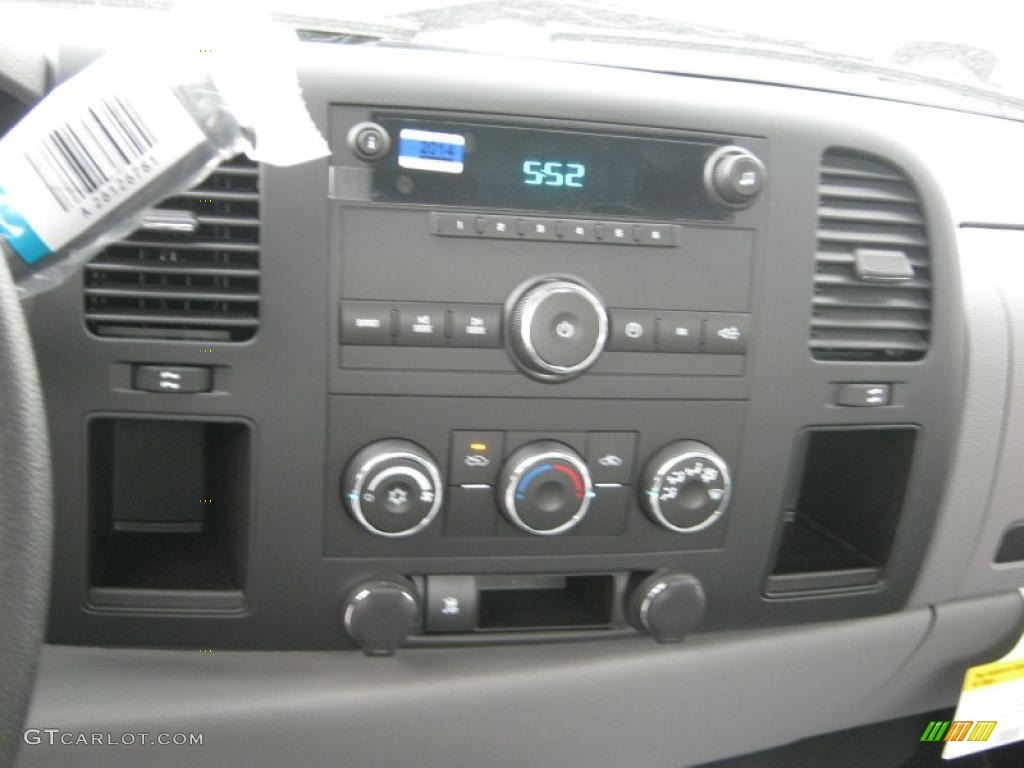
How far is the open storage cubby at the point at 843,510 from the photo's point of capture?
98cm

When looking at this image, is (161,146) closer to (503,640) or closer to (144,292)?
(144,292)

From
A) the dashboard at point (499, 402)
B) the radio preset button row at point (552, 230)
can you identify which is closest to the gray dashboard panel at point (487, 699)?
the dashboard at point (499, 402)

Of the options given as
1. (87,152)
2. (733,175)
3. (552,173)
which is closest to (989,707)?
(733,175)

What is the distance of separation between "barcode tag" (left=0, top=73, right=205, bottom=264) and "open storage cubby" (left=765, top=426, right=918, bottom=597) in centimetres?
67

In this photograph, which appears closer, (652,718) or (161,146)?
(161,146)

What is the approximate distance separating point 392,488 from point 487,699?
0.24 m

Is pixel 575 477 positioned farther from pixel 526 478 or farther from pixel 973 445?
pixel 973 445

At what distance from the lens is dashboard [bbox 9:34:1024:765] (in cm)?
75

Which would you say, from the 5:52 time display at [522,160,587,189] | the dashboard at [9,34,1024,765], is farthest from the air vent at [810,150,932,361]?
the 5:52 time display at [522,160,587,189]

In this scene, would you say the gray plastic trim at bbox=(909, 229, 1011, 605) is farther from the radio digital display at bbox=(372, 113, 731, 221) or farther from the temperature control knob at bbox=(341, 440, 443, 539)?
the temperature control knob at bbox=(341, 440, 443, 539)

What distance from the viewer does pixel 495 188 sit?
776 millimetres

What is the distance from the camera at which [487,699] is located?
2.86 feet

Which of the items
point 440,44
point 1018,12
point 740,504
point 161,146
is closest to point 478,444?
point 740,504

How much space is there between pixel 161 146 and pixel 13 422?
178 millimetres
